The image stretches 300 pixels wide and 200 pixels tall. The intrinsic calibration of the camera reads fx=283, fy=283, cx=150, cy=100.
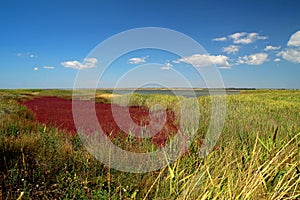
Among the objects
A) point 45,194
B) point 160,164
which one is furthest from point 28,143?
point 160,164

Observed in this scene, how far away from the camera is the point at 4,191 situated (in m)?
2.62

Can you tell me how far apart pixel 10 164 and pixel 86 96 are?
1933 centimetres

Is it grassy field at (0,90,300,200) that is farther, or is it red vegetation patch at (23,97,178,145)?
red vegetation patch at (23,97,178,145)

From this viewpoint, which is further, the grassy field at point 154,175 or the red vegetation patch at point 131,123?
Result: the red vegetation patch at point 131,123

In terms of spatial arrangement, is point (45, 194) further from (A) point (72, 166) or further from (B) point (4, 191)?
(A) point (72, 166)

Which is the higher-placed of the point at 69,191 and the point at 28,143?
the point at 28,143

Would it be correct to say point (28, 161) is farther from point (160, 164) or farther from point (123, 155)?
point (160, 164)

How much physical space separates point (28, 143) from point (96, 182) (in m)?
1.38

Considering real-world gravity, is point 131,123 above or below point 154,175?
above

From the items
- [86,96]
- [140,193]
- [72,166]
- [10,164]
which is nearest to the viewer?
[140,193]

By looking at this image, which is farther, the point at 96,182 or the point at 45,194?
the point at 96,182

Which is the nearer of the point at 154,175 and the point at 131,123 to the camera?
the point at 154,175

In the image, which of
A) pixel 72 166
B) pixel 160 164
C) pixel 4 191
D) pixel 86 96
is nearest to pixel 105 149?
pixel 72 166

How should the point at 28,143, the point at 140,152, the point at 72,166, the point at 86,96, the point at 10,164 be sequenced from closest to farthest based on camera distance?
the point at 10,164, the point at 72,166, the point at 28,143, the point at 140,152, the point at 86,96
